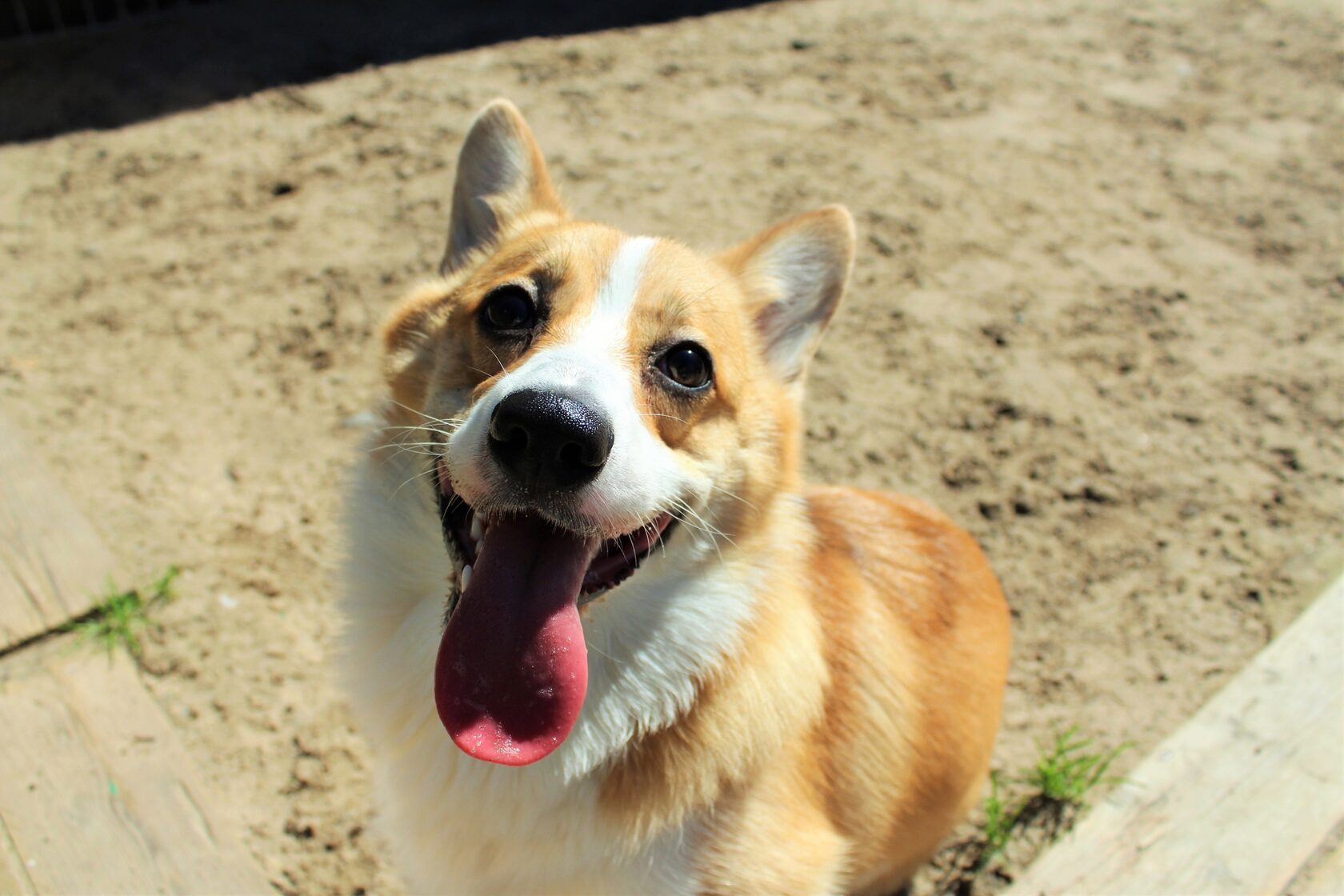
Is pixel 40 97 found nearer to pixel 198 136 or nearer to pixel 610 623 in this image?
pixel 198 136

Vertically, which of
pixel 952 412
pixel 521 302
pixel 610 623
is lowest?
pixel 952 412

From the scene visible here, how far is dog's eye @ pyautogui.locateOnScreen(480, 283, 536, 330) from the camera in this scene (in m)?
2.23

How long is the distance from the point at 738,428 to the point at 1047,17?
616 centimetres

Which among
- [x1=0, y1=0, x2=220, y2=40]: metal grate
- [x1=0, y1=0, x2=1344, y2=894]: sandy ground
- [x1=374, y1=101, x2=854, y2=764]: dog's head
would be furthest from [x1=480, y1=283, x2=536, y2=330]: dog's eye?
[x1=0, y1=0, x2=220, y2=40]: metal grate

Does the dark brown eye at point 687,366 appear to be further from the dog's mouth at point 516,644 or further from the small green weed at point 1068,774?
the small green weed at point 1068,774

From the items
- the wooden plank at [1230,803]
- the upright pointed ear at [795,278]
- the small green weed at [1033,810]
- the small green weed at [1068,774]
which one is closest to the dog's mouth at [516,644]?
the upright pointed ear at [795,278]

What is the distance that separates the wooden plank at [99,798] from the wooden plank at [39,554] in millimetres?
166

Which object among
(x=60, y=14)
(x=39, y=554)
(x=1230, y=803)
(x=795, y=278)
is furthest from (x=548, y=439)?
(x=60, y=14)

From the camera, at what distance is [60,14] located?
19.7ft

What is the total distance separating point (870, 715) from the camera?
2.43 metres

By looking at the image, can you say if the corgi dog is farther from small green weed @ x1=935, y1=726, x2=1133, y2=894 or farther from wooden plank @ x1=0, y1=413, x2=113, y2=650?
wooden plank @ x1=0, y1=413, x2=113, y2=650

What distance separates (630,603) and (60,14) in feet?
19.7

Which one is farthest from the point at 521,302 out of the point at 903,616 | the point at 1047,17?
the point at 1047,17

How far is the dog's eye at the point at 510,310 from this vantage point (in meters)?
2.23
